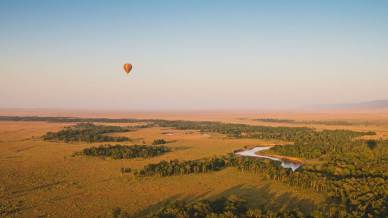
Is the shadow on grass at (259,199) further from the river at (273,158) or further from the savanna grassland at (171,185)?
the river at (273,158)

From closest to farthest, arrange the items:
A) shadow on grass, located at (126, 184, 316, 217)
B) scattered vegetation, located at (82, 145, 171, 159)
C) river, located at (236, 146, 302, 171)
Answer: shadow on grass, located at (126, 184, 316, 217)
river, located at (236, 146, 302, 171)
scattered vegetation, located at (82, 145, 171, 159)

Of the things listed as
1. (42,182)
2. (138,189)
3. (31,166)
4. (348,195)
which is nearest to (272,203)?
(348,195)

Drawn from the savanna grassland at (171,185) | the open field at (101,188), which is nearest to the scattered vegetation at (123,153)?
the savanna grassland at (171,185)

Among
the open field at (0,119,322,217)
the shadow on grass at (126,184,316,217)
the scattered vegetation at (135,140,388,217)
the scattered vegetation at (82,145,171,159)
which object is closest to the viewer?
the scattered vegetation at (135,140,388,217)

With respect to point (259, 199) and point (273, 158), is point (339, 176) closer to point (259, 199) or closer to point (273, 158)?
point (259, 199)

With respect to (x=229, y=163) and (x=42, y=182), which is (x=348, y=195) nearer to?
(x=229, y=163)

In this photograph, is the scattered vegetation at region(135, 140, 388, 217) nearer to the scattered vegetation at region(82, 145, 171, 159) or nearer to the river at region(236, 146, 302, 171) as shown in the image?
the river at region(236, 146, 302, 171)

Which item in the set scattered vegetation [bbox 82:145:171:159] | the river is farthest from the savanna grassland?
the river

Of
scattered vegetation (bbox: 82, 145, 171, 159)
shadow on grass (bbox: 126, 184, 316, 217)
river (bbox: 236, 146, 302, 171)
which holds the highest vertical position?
scattered vegetation (bbox: 82, 145, 171, 159)

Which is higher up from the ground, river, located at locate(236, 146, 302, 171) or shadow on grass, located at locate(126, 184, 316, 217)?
river, located at locate(236, 146, 302, 171)

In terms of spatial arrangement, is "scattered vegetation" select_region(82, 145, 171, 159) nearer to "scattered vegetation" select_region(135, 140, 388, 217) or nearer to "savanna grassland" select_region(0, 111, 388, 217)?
"savanna grassland" select_region(0, 111, 388, 217)

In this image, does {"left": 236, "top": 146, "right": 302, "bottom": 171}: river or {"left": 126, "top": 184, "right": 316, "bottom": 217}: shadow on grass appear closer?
{"left": 126, "top": 184, "right": 316, "bottom": 217}: shadow on grass
